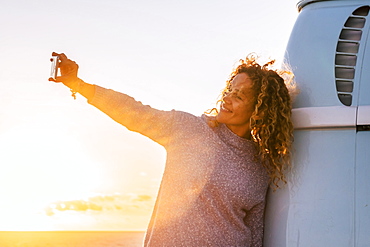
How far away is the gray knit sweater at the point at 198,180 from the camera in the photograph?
358 centimetres

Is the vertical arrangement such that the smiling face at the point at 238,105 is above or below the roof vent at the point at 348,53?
below

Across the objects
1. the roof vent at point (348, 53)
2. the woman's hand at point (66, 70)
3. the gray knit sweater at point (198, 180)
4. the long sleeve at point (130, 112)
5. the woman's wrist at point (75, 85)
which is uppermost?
the roof vent at point (348, 53)

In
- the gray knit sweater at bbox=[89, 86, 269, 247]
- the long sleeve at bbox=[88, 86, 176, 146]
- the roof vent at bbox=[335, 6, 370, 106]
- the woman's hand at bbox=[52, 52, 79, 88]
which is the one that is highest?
the roof vent at bbox=[335, 6, 370, 106]

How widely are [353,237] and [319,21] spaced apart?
1.16m

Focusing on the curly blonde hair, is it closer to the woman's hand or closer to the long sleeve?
the long sleeve

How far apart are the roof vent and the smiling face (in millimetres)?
459

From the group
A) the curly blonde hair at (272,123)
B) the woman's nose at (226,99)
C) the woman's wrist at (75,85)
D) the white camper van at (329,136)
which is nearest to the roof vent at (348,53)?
the white camper van at (329,136)

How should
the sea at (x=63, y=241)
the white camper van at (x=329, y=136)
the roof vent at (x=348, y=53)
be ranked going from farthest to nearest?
1. the sea at (x=63, y=241)
2. the roof vent at (x=348, y=53)
3. the white camper van at (x=329, y=136)

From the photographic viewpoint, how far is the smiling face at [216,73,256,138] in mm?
3590

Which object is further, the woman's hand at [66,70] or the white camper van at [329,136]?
the woman's hand at [66,70]

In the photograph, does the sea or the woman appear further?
the sea

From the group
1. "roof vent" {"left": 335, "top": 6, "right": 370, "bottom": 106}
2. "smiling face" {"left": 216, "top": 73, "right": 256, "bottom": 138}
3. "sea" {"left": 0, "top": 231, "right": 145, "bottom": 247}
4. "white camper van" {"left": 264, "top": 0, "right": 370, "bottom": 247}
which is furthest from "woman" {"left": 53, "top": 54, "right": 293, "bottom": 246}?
"sea" {"left": 0, "top": 231, "right": 145, "bottom": 247}

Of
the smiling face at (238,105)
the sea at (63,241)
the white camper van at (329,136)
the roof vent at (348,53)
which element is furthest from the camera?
the sea at (63,241)

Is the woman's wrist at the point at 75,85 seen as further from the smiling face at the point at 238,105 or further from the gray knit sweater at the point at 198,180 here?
the smiling face at the point at 238,105
